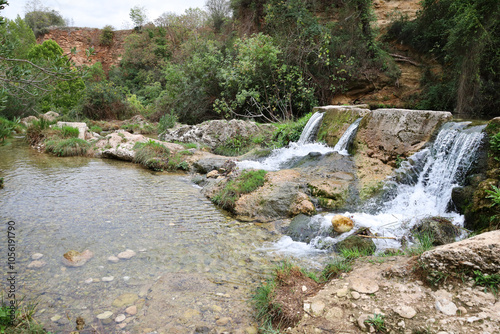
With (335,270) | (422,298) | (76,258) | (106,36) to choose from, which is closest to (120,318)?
(76,258)

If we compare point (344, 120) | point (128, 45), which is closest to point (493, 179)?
point (344, 120)

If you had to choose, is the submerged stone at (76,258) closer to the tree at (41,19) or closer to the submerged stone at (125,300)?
the submerged stone at (125,300)

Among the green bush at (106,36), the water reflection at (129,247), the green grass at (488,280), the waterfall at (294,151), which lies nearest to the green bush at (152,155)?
the water reflection at (129,247)

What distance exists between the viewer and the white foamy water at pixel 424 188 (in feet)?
13.8

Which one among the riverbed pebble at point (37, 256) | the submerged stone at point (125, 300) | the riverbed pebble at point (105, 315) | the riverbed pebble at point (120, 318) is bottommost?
the submerged stone at point (125, 300)

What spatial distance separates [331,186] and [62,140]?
9745mm

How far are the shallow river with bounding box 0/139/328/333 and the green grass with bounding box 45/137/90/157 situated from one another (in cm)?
338

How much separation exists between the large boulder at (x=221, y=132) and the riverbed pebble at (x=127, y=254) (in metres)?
7.47

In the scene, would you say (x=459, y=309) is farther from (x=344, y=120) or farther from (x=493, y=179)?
(x=344, y=120)

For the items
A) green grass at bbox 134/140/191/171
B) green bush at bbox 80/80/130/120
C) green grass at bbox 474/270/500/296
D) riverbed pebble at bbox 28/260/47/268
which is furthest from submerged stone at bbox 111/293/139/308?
green bush at bbox 80/80/130/120

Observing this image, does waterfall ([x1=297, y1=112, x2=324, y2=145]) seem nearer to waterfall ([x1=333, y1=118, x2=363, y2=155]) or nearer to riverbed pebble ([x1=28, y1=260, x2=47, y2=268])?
waterfall ([x1=333, y1=118, x2=363, y2=155])

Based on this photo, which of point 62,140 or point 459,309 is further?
point 62,140

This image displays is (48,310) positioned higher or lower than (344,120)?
lower

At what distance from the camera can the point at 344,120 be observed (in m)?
7.80
